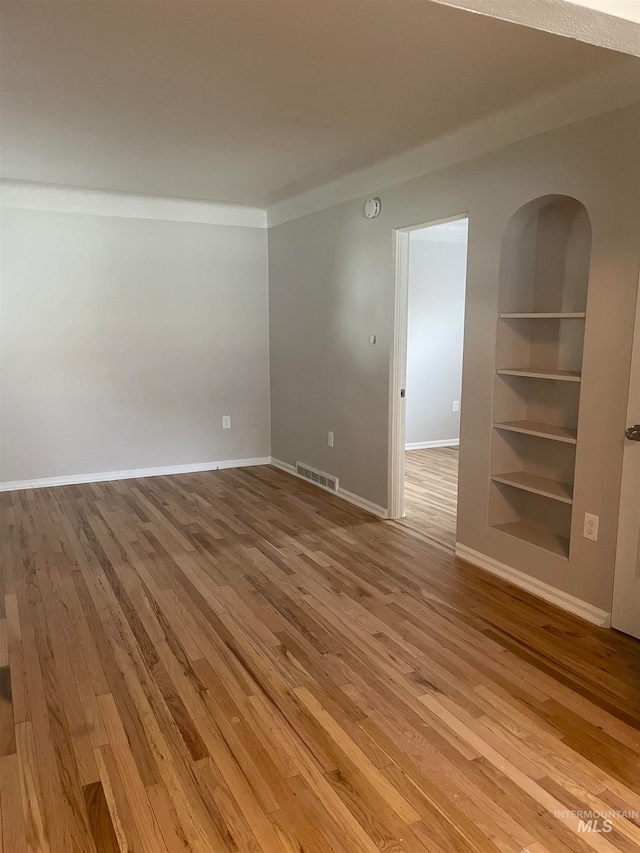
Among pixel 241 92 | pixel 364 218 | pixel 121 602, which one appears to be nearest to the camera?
pixel 241 92

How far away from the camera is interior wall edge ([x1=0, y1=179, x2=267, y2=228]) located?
490 cm

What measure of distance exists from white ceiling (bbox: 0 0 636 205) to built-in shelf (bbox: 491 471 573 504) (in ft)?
6.32

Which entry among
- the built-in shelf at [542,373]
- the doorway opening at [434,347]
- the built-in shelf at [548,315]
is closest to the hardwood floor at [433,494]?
the doorway opening at [434,347]

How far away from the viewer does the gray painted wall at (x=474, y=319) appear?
267 cm

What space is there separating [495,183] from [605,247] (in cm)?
83

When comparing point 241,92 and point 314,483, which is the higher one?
point 241,92

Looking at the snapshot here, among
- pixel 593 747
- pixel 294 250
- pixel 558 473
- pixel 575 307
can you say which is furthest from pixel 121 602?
pixel 294 250

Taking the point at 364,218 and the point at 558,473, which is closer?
the point at 558,473

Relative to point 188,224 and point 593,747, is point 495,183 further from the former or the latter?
point 188,224

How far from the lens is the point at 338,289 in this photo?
481 centimetres

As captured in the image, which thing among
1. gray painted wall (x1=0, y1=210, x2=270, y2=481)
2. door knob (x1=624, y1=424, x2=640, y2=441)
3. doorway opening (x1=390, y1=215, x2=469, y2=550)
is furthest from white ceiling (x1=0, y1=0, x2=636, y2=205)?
doorway opening (x1=390, y1=215, x2=469, y2=550)

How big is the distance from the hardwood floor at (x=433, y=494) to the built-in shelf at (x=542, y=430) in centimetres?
93

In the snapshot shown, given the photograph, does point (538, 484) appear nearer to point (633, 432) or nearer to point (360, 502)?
point (633, 432)
